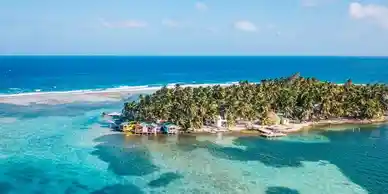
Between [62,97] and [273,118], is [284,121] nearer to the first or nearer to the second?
[273,118]

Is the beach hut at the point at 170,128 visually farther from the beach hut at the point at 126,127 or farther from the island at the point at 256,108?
the beach hut at the point at 126,127

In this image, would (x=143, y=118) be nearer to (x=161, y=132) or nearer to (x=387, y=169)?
(x=161, y=132)

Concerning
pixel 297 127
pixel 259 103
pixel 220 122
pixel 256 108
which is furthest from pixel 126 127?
pixel 297 127

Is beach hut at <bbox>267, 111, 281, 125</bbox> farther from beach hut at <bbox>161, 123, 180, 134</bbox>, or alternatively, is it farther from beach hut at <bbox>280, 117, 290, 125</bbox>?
beach hut at <bbox>161, 123, 180, 134</bbox>

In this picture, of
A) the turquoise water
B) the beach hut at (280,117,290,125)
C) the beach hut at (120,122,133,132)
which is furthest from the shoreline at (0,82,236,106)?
the beach hut at (280,117,290,125)

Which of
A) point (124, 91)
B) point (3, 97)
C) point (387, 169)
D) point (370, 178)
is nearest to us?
point (370, 178)

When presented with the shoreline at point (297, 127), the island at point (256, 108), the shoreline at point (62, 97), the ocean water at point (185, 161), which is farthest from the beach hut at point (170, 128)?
the shoreline at point (62, 97)

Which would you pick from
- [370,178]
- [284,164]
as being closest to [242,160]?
[284,164]
